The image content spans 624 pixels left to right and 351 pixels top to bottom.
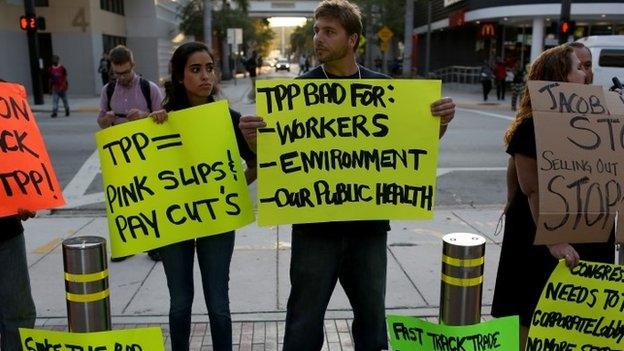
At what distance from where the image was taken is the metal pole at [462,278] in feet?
8.57

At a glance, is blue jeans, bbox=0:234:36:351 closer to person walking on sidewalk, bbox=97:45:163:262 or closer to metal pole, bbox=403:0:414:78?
person walking on sidewalk, bbox=97:45:163:262

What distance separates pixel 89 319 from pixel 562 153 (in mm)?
2194

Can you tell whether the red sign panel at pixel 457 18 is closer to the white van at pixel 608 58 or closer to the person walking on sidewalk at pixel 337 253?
the white van at pixel 608 58

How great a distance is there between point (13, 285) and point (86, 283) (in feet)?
2.28

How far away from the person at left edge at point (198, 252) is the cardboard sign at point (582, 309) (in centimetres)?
159

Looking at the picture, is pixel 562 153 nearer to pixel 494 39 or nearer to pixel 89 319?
pixel 89 319

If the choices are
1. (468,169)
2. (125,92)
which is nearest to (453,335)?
(125,92)

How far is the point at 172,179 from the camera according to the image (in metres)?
2.96

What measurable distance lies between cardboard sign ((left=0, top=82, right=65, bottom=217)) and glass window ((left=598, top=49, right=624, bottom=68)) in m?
18.0

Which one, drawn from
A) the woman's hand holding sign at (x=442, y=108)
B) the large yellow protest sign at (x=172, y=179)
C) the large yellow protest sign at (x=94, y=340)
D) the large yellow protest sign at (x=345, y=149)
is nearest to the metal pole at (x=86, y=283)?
the large yellow protest sign at (x=94, y=340)

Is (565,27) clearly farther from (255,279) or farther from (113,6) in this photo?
(113,6)

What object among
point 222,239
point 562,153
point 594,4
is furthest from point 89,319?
point 594,4

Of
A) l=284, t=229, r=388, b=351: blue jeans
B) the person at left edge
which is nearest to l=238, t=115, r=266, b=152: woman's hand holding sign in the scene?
the person at left edge

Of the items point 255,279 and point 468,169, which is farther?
point 468,169
